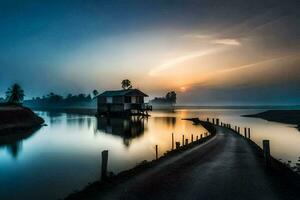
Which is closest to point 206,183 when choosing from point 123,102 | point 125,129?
point 125,129

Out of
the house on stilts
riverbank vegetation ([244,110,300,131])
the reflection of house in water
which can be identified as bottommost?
the reflection of house in water

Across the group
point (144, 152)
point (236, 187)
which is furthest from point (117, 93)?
point (236, 187)

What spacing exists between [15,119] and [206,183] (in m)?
55.4

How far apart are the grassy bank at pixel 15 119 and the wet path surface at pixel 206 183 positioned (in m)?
44.2

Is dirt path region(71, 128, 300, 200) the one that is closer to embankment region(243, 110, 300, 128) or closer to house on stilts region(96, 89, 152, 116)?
embankment region(243, 110, 300, 128)

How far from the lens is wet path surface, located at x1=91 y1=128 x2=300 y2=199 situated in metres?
11.0

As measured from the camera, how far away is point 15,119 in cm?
5722

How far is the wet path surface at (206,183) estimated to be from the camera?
11.0 metres

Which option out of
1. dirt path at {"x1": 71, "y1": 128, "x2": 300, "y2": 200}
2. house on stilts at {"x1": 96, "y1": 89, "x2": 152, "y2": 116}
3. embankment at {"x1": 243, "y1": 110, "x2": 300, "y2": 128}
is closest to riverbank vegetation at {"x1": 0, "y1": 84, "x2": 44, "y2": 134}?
house on stilts at {"x1": 96, "y1": 89, "x2": 152, "y2": 116}

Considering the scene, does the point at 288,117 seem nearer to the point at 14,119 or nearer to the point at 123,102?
the point at 123,102

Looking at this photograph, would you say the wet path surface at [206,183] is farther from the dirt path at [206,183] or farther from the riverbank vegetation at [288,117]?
the riverbank vegetation at [288,117]

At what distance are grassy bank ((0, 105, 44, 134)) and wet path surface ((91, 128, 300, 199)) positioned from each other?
44163 mm

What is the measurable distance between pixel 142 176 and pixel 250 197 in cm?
611

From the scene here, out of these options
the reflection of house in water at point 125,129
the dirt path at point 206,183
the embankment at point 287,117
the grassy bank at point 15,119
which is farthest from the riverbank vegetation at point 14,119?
the embankment at point 287,117
